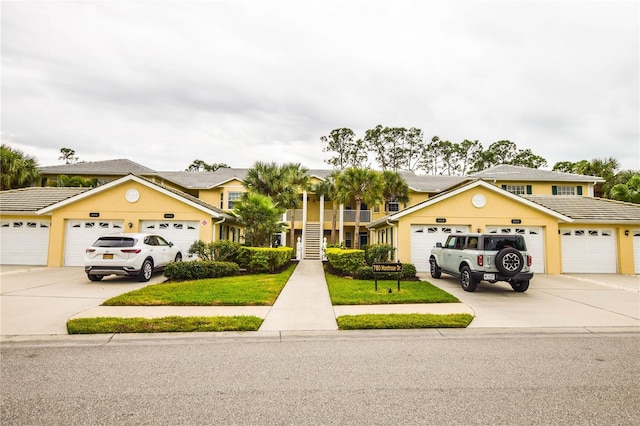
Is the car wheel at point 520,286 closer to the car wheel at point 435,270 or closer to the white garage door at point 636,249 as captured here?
the car wheel at point 435,270

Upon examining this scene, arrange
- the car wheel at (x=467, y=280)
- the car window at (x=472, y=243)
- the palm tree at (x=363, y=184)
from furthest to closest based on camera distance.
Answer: the palm tree at (x=363, y=184), the car window at (x=472, y=243), the car wheel at (x=467, y=280)

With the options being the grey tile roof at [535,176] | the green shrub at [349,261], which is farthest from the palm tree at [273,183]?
the grey tile roof at [535,176]

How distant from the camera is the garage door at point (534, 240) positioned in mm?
16391

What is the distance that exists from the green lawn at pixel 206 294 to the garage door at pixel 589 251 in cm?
1392

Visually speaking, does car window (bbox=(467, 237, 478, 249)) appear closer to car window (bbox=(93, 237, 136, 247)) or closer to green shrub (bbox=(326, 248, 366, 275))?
green shrub (bbox=(326, 248, 366, 275))

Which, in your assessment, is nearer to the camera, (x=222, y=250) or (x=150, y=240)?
(x=150, y=240)

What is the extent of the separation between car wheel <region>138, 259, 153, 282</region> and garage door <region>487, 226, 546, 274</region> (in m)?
14.9

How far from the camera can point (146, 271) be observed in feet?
41.1

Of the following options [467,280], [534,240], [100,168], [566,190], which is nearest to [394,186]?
[534,240]

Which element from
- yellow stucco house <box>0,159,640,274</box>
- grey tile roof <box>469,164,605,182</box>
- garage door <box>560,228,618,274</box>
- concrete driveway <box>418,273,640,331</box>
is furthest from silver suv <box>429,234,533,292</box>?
grey tile roof <box>469,164,605,182</box>

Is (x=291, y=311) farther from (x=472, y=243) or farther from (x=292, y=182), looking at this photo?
(x=292, y=182)

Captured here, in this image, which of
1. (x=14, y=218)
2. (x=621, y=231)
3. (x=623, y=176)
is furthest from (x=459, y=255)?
(x=623, y=176)

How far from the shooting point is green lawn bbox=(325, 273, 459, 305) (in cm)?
920

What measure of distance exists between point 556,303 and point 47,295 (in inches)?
543
